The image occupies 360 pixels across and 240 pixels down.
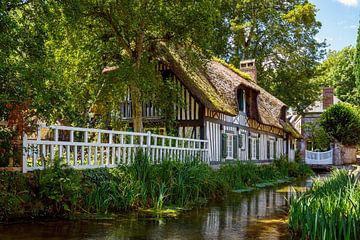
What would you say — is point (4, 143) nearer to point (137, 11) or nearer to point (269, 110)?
point (137, 11)

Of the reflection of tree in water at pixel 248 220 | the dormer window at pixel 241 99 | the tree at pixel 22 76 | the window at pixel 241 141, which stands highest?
the dormer window at pixel 241 99

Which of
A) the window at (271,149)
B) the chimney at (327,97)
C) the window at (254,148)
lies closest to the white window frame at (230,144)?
the window at (254,148)

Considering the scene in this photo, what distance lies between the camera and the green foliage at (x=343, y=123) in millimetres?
32375

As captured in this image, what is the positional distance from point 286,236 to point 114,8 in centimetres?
897

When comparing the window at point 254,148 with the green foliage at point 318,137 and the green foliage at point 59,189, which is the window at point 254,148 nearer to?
the green foliage at point 318,137

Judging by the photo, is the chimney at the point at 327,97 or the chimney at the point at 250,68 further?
the chimney at the point at 327,97

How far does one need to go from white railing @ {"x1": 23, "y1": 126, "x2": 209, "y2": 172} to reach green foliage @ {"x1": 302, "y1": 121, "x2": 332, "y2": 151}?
1951 cm

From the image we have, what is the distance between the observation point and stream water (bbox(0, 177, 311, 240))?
7352 millimetres

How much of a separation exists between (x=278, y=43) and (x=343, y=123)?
25.9 ft

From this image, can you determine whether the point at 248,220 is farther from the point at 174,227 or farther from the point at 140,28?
the point at 140,28

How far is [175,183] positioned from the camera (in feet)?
37.4

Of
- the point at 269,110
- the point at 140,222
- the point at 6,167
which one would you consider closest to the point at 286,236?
the point at 140,222

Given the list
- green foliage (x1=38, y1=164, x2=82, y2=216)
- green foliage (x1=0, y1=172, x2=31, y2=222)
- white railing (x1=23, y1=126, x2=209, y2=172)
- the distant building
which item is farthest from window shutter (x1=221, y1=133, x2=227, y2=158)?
the distant building

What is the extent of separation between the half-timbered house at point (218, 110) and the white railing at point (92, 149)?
42.0 inches
